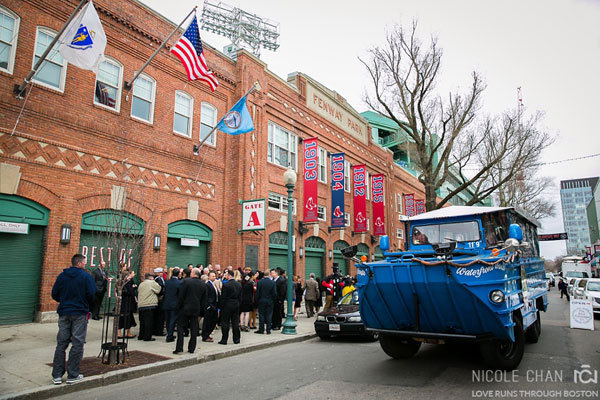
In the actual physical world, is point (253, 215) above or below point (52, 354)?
above

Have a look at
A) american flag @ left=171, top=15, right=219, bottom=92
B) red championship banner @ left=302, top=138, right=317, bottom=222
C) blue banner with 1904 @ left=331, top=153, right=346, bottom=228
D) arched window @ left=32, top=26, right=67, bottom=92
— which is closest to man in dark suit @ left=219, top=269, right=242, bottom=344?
american flag @ left=171, top=15, right=219, bottom=92

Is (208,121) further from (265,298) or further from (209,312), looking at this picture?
(209,312)

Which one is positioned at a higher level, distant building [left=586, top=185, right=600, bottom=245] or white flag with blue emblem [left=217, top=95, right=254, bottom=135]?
distant building [left=586, top=185, right=600, bottom=245]

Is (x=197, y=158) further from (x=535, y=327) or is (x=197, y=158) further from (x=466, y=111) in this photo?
(x=466, y=111)

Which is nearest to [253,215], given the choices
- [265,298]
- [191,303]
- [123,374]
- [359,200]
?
[265,298]

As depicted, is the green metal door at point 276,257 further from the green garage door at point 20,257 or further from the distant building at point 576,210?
the distant building at point 576,210

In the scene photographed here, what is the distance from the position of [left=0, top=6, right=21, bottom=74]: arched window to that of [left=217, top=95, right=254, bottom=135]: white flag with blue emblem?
21.4ft

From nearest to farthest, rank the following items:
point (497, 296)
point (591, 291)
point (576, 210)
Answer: point (497, 296), point (591, 291), point (576, 210)

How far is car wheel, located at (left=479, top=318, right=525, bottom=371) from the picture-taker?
651 centimetres

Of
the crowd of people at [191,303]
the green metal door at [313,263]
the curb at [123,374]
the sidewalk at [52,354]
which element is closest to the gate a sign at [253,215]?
the crowd of people at [191,303]

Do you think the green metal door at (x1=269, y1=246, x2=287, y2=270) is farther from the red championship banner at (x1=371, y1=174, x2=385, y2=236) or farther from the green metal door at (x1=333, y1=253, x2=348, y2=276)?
the red championship banner at (x1=371, y1=174, x2=385, y2=236)

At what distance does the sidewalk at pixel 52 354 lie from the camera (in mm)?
6219

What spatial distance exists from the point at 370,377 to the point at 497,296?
2.45 meters

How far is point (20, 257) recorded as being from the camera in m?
10.6
